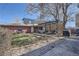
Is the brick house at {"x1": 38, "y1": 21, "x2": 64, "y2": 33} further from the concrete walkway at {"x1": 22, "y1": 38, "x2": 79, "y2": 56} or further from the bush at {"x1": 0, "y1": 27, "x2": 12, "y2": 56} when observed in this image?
the bush at {"x1": 0, "y1": 27, "x2": 12, "y2": 56}

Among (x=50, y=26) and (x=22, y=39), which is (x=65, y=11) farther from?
(x=22, y=39)

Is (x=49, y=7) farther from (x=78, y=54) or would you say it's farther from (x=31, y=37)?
(x=78, y=54)

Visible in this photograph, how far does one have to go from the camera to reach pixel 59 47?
10.2ft

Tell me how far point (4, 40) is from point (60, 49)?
25.0 inches

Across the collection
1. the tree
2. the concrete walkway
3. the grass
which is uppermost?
the tree

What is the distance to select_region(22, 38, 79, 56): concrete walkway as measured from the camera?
309cm

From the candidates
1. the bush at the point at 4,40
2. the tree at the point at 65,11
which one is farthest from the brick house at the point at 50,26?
the bush at the point at 4,40

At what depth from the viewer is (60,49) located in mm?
3111

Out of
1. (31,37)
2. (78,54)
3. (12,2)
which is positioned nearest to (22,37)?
(31,37)

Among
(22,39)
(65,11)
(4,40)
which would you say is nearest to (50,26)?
(65,11)

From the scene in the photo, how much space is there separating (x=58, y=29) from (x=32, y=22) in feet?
1.00

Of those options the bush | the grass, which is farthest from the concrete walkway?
the bush

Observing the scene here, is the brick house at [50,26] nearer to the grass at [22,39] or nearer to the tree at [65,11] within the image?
the tree at [65,11]

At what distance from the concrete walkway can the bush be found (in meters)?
0.24
